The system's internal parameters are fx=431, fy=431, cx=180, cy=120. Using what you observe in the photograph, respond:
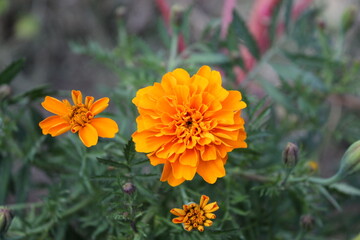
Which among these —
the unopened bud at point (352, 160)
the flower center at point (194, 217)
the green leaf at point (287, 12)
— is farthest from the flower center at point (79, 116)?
the green leaf at point (287, 12)

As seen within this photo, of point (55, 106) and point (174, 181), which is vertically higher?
point (55, 106)

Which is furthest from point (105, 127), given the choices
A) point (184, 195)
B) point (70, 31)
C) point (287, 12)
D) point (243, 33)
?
point (70, 31)

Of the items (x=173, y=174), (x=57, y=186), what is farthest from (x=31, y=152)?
(x=173, y=174)

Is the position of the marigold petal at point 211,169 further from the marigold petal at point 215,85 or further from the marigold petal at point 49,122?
the marigold petal at point 49,122

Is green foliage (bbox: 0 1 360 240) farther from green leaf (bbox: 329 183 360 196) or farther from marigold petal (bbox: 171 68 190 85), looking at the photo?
marigold petal (bbox: 171 68 190 85)

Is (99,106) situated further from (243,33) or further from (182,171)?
(243,33)

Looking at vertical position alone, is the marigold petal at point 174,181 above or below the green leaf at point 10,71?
below

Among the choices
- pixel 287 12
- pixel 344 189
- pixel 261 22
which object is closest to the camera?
pixel 344 189
